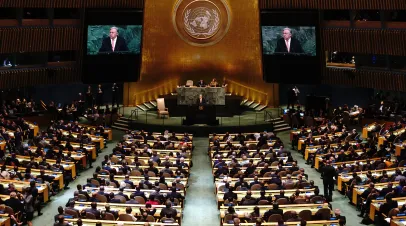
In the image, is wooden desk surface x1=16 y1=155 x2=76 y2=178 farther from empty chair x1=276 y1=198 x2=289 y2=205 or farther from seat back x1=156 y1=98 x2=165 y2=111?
seat back x1=156 y1=98 x2=165 y2=111

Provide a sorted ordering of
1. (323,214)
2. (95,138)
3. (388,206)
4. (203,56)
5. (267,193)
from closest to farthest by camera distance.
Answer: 1. (323,214)
2. (388,206)
3. (267,193)
4. (95,138)
5. (203,56)

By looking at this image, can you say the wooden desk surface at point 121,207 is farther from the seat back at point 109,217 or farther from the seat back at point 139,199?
the seat back at point 109,217

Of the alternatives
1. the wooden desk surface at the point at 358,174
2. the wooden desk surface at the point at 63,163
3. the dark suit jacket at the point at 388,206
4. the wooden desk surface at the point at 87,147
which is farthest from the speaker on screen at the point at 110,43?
the dark suit jacket at the point at 388,206

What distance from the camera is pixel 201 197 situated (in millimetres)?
23609

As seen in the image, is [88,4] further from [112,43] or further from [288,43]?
[288,43]

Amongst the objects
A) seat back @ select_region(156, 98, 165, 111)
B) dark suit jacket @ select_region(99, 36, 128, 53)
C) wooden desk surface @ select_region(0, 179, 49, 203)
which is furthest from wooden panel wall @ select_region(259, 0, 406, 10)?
wooden desk surface @ select_region(0, 179, 49, 203)

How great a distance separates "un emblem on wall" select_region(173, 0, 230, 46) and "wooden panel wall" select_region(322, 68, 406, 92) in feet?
22.3

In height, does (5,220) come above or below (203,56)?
below

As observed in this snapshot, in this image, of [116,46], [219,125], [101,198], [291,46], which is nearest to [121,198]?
[101,198]

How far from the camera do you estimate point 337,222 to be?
58.3 feet

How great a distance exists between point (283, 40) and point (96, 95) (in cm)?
1228

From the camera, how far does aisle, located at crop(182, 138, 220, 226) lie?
21094 mm

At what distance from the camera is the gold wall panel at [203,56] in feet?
127

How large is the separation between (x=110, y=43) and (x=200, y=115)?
237 inches
